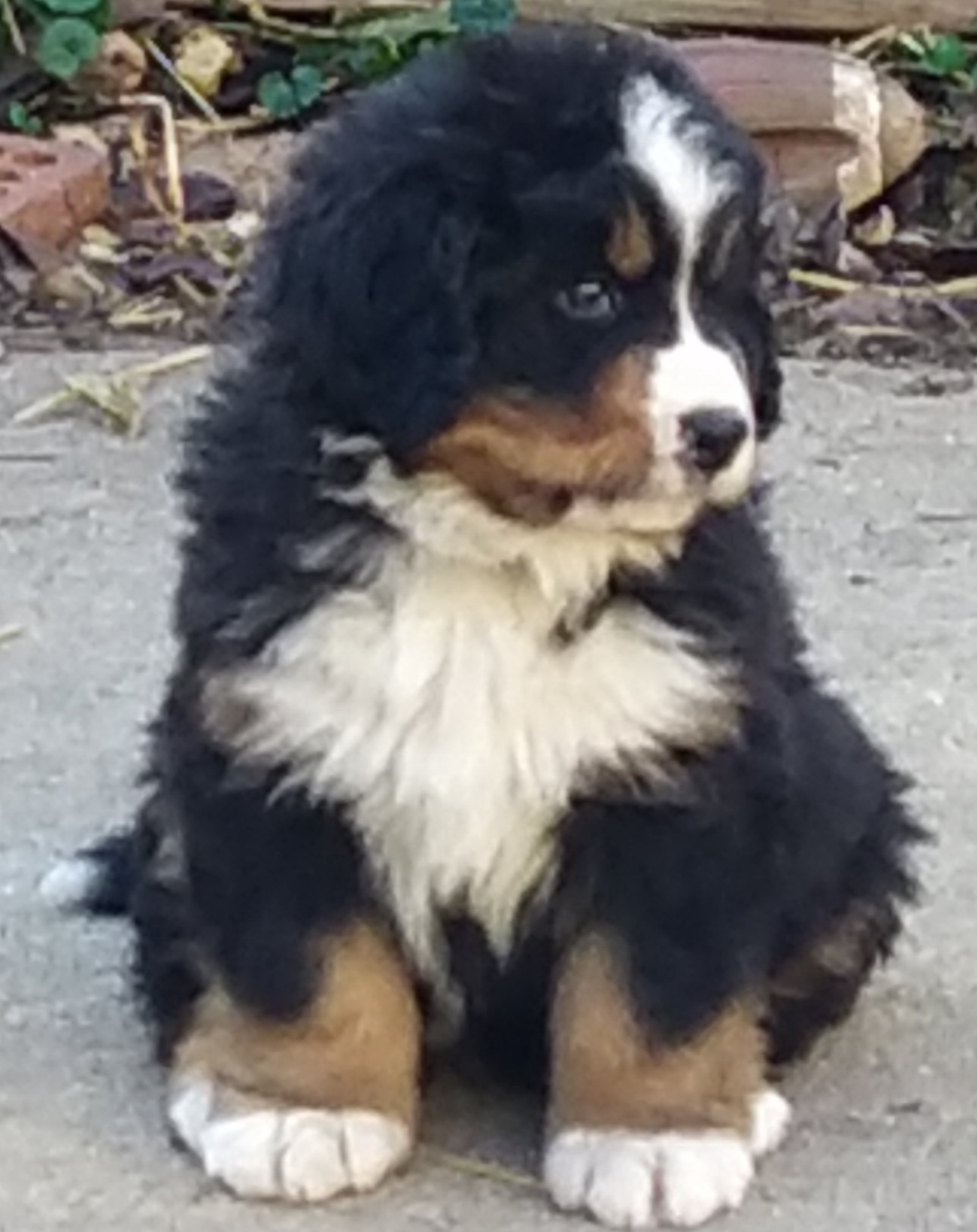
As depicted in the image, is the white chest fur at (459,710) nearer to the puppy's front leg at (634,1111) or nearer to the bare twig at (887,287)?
the puppy's front leg at (634,1111)

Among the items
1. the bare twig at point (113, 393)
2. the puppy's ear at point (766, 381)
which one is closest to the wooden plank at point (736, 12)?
the bare twig at point (113, 393)

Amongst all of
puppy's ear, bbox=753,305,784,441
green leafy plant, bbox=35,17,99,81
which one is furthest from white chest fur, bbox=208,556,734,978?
green leafy plant, bbox=35,17,99,81

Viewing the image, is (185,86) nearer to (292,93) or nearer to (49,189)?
(292,93)

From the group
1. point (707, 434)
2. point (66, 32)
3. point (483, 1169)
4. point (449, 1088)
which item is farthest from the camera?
point (66, 32)

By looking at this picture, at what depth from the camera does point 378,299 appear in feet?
14.9

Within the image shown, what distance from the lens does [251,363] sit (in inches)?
188

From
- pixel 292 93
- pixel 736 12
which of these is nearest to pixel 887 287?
pixel 736 12

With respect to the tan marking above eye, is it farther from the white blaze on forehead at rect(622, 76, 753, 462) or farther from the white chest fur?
the white chest fur

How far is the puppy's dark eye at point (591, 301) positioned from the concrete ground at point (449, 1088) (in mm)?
1008

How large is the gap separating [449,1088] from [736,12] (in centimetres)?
438

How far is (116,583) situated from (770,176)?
2.20 metres

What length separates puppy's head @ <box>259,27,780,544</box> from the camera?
450 centimetres

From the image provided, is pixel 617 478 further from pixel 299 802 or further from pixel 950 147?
pixel 950 147

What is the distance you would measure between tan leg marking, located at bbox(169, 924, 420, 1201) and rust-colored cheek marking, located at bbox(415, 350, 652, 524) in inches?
21.6
